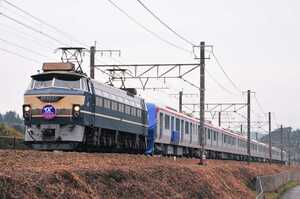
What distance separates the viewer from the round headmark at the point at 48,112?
2328cm

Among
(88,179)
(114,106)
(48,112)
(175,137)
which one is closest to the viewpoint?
(88,179)

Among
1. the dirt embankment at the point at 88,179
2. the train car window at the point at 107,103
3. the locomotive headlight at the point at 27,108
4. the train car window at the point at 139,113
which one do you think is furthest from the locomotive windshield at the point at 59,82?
the train car window at the point at 139,113

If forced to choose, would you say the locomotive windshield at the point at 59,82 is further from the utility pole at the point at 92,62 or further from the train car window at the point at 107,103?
the utility pole at the point at 92,62

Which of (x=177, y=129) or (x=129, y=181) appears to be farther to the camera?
(x=177, y=129)

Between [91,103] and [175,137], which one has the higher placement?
[91,103]

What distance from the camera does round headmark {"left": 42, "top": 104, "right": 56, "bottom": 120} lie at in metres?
23.3

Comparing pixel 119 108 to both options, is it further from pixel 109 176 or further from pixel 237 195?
pixel 109 176

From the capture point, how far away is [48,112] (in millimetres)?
23375

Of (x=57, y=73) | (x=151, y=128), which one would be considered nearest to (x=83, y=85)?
(x=57, y=73)

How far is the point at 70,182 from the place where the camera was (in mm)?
13188

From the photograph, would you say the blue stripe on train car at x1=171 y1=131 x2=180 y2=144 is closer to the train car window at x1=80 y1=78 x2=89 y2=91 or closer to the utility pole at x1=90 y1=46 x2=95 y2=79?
the utility pole at x1=90 y1=46 x2=95 y2=79

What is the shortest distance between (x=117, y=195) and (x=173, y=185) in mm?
6111

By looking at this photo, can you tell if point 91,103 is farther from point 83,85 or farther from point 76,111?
point 76,111

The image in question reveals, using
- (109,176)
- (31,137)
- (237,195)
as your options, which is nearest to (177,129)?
(237,195)
